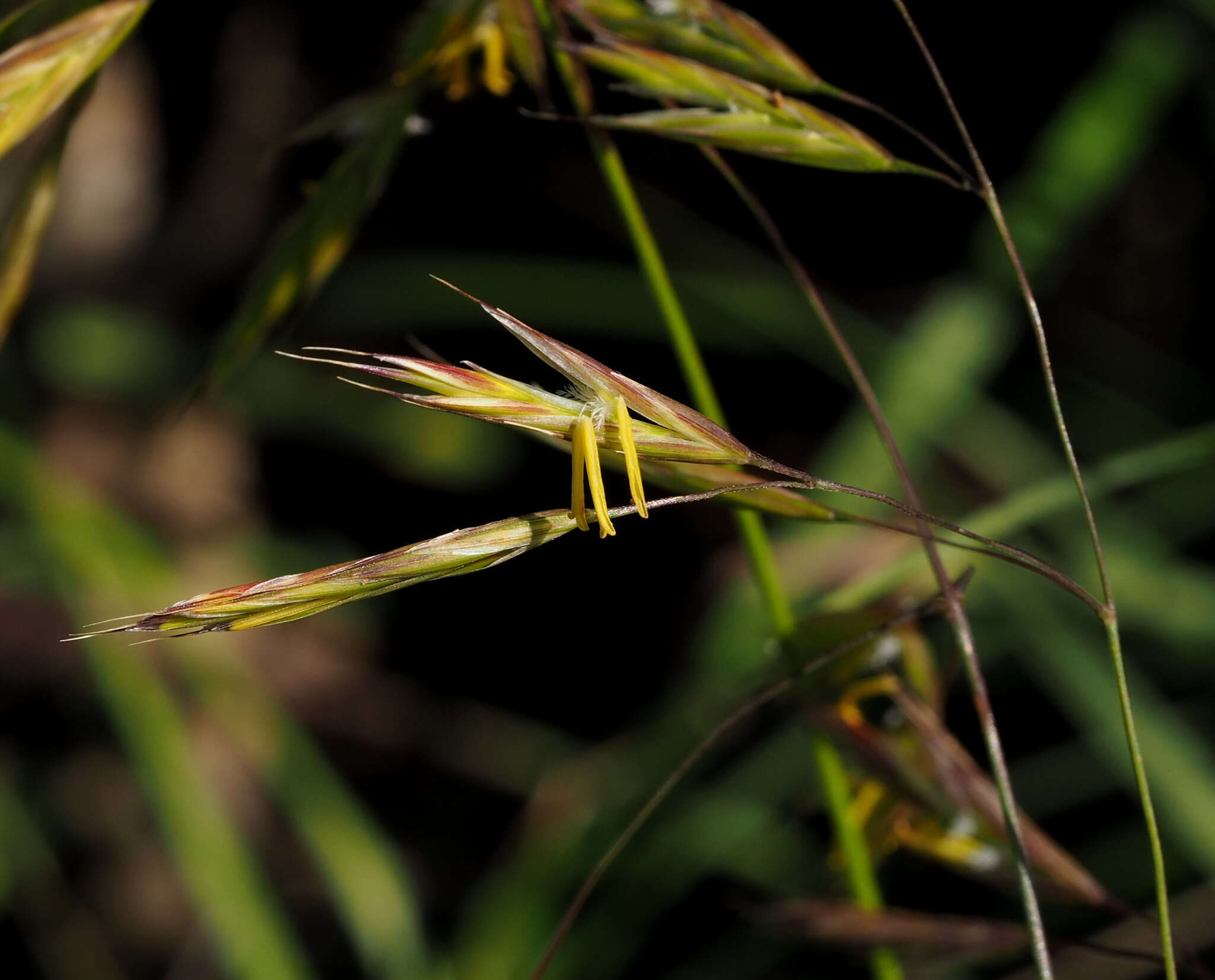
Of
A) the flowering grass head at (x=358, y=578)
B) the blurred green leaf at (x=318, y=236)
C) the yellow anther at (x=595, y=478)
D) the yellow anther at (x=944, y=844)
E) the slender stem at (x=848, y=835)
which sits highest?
the blurred green leaf at (x=318, y=236)

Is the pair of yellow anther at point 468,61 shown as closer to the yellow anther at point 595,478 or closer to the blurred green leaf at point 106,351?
the yellow anther at point 595,478

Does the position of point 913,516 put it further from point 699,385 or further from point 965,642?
point 699,385

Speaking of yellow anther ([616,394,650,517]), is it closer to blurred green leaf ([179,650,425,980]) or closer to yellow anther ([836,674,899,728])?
yellow anther ([836,674,899,728])

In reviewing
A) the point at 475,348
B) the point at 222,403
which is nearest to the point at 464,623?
the point at 475,348

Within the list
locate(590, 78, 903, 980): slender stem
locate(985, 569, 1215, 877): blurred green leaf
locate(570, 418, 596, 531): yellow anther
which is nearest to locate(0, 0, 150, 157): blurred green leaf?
locate(590, 78, 903, 980): slender stem

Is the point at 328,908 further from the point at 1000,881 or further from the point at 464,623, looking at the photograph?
the point at 1000,881

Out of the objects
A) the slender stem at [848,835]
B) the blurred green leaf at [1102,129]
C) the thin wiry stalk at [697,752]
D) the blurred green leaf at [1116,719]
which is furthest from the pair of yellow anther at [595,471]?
the blurred green leaf at [1102,129]

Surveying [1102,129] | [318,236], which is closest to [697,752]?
[318,236]

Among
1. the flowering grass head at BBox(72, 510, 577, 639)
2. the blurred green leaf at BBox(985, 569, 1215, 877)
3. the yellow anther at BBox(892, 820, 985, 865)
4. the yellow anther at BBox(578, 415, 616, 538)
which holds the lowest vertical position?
the blurred green leaf at BBox(985, 569, 1215, 877)
